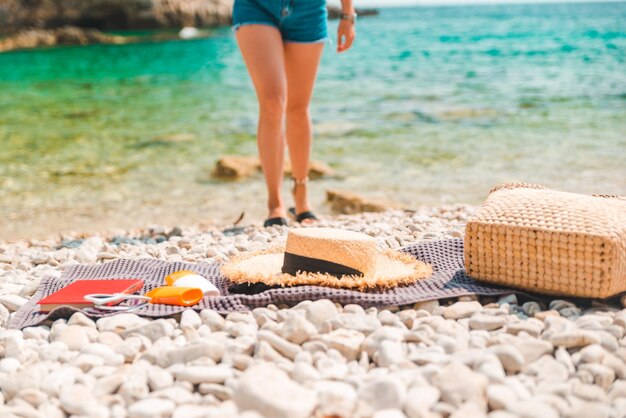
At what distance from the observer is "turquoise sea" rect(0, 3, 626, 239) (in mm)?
6484

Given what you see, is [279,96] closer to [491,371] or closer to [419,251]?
[419,251]

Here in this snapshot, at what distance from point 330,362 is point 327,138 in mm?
7277

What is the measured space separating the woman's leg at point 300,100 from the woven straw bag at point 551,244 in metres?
1.87

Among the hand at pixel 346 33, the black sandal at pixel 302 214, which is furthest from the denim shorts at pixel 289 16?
the black sandal at pixel 302 214

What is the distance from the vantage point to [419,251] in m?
3.12

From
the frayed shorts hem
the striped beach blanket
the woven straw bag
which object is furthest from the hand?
the woven straw bag

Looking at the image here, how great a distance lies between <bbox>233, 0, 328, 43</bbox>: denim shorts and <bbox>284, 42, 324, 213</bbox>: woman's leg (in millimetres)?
62

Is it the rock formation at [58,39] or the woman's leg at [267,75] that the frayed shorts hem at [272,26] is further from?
the rock formation at [58,39]

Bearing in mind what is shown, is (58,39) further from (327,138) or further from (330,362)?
(330,362)

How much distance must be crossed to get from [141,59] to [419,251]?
23303 millimetres

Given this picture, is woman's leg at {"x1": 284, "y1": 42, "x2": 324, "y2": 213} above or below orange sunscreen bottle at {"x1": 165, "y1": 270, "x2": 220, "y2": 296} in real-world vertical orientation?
above

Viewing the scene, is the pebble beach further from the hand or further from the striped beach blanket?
the hand

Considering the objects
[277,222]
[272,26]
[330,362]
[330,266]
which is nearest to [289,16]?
[272,26]

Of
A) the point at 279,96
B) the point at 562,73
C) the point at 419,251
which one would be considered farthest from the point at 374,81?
the point at 419,251
